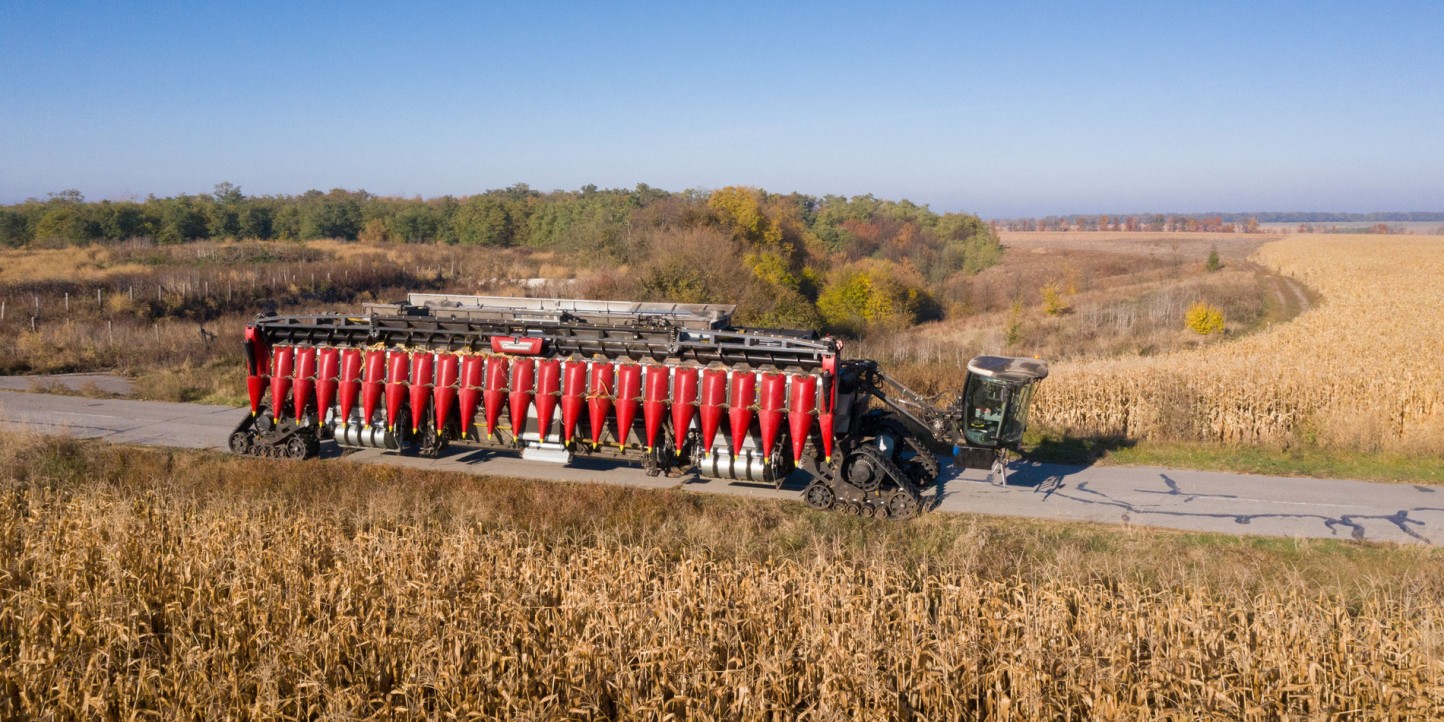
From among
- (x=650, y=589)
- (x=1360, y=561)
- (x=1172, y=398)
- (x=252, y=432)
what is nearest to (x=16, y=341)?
(x=252, y=432)

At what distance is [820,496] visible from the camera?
45.5ft

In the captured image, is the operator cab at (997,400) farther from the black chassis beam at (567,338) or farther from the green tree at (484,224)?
the green tree at (484,224)

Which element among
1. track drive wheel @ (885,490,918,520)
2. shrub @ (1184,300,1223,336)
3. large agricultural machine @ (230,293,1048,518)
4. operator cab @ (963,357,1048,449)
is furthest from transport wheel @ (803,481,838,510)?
shrub @ (1184,300,1223,336)

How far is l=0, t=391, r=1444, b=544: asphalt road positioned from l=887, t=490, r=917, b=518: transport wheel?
2.88 feet

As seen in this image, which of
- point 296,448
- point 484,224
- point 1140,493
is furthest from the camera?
point 484,224

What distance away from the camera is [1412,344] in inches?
1001

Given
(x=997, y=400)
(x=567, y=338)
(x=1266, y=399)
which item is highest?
(x=567, y=338)

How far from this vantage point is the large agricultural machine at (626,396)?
45.3ft

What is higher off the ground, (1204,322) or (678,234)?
(678,234)

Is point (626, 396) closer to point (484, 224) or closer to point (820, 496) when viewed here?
point (820, 496)

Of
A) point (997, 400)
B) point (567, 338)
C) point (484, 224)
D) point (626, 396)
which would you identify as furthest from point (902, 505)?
point (484, 224)

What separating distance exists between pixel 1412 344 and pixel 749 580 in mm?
25604

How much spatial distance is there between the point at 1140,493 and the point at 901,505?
449 cm

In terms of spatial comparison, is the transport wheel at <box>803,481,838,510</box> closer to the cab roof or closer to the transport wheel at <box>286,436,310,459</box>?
the cab roof
